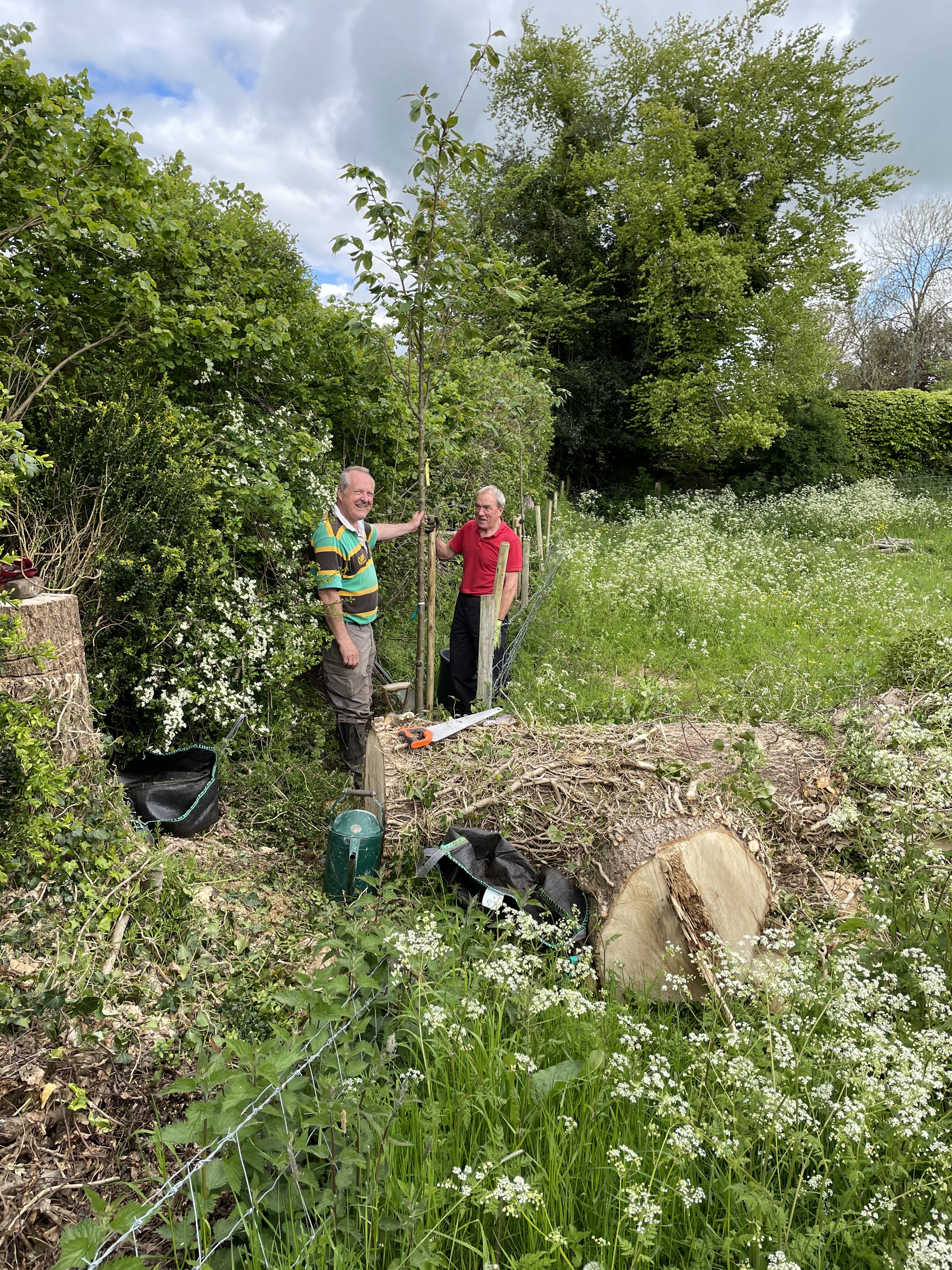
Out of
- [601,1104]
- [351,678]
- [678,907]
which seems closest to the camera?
[601,1104]

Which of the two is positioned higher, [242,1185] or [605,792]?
[605,792]

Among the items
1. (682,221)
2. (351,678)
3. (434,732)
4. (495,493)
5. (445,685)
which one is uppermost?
(682,221)

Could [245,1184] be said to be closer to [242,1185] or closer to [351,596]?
[242,1185]

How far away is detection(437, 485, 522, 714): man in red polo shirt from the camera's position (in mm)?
6184

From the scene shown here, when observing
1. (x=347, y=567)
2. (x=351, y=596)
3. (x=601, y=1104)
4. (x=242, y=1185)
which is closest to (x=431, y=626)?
(x=351, y=596)

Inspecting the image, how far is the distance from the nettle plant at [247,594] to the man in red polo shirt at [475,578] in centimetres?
131

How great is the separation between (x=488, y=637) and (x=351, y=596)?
1.11 meters

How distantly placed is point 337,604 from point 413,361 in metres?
2.55

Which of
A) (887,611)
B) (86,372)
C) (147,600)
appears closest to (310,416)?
(86,372)

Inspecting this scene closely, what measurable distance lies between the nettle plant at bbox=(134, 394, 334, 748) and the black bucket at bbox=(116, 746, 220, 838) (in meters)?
0.16

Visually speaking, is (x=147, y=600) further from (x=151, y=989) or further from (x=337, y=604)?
(x=151, y=989)

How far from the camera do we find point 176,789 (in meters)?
4.09

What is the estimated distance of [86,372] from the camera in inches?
182

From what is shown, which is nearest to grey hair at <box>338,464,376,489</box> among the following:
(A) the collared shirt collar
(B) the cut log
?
(A) the collared shirt collar
